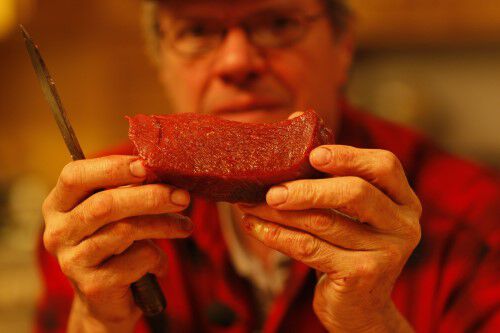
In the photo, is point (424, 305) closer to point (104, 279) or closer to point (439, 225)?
point (439, 225)

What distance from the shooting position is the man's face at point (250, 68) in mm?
882

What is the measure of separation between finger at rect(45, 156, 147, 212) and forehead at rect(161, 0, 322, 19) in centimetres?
47

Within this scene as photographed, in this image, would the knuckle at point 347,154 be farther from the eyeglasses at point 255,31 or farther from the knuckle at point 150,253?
the eyeglasses at point 255,31

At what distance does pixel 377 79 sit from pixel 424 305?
1.84m

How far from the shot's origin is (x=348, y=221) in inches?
23.2

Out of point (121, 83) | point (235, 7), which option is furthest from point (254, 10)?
point (121, 83)

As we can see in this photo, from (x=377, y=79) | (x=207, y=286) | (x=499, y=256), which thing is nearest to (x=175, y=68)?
(x=207, y=286)

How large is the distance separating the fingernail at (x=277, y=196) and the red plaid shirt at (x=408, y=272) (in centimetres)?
39

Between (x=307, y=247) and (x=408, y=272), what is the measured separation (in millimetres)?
380

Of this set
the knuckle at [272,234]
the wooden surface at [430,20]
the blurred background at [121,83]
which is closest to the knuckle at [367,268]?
the knuckle at [272,234]

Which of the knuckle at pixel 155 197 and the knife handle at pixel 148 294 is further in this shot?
the knife handle at pixel 148 294

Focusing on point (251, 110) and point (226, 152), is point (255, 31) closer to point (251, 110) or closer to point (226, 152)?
point (251, 110)

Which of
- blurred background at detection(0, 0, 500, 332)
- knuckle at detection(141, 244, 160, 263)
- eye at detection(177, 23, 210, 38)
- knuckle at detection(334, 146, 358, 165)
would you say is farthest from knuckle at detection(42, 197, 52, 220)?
blurred background at detection(0, 0, 500, 332)

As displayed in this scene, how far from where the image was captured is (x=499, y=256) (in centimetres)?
91
